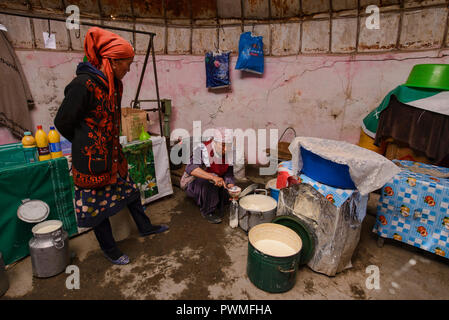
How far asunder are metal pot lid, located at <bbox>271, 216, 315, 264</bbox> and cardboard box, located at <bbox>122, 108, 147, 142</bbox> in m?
2.03

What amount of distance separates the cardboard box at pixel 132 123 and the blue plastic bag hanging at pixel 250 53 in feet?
7.46

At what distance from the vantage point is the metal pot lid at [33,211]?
2069mm

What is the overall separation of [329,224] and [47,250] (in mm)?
2336

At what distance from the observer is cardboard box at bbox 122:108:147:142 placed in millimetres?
2977

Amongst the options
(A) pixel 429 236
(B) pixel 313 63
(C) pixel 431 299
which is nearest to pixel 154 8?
(B) pixel 313 63

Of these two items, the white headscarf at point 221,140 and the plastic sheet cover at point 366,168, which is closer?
the plastic sheet cover at point 366,168

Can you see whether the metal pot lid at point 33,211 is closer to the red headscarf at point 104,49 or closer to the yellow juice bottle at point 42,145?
the yellow juice bottle at point 42,145

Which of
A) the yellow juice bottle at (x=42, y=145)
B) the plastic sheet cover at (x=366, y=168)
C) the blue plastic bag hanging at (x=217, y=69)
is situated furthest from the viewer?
the blue plastic bag hanging at (x=217, y=69)

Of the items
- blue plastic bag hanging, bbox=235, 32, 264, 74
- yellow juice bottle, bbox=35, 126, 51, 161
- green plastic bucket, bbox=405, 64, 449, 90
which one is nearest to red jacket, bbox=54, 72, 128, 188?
yellow juice bottle, bbox=35, 126, 51, 161

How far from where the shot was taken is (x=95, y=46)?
174cm

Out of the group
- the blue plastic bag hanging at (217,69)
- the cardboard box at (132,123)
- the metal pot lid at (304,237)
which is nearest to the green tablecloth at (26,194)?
the cardboard box at (132,123)

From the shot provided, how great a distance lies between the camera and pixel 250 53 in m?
4.45

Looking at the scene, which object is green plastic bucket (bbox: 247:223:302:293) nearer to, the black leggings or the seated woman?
the seated woman

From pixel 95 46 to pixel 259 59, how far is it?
3.38m
